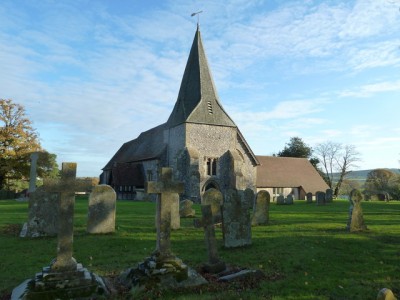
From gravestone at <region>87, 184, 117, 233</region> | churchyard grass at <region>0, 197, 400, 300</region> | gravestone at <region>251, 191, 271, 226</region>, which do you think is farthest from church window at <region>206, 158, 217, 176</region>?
gravestone at <region>87, 184, 117, 233</region>

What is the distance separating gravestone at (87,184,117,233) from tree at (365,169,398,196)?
4372cm

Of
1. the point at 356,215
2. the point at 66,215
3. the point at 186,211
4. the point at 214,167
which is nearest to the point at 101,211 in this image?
the point at 186,211

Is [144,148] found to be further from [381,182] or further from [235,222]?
[381,182]

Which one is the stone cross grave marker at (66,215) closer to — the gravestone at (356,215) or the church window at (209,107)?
the gravestone at (356,215)

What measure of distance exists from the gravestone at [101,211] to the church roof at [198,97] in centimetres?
2071

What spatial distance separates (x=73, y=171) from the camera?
220 inches

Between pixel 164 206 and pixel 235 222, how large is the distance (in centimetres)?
352

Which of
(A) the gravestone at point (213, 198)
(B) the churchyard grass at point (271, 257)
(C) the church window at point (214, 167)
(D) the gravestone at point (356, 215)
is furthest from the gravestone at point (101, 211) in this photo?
(C) the church window at point (214, 167)

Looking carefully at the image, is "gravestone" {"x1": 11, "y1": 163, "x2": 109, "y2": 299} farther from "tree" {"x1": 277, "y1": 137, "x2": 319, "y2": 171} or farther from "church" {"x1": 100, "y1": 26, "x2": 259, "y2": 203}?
"tree" {"x1": 277, "y1": 137, "x2": 319, "y2": 171}

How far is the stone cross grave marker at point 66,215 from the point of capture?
519 centimetres

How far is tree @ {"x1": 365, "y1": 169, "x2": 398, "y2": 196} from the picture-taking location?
4825cm

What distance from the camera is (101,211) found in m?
10.8

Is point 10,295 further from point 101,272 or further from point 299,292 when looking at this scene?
point 299,292

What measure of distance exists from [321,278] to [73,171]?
474cm
